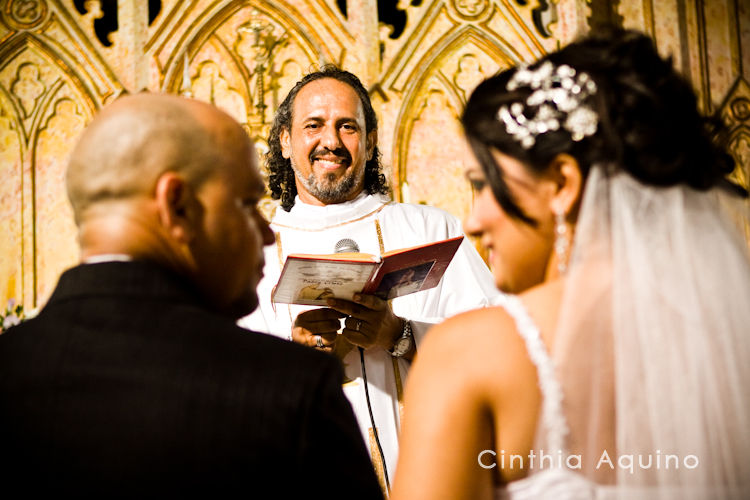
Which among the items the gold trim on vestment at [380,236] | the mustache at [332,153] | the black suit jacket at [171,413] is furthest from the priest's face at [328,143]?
the black suit jacket at [171,413]

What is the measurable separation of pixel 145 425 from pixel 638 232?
98 cm

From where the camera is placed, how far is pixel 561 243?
62.1 inches

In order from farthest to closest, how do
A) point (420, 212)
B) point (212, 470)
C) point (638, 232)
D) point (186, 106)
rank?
point (420, 212) → point (638, 232) → point (186, 106) → point (212, 470)

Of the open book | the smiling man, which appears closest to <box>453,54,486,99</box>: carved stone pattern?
the smiling man

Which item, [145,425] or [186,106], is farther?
[186,106]

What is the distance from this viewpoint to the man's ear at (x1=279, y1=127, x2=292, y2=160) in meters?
3.81

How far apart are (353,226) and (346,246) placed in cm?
23

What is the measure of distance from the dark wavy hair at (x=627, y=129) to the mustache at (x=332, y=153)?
2004mm

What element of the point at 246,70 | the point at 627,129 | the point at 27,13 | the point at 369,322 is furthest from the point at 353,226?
the point at 27,13

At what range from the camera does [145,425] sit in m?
1.18

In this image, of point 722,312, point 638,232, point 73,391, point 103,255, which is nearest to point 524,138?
point 638,232

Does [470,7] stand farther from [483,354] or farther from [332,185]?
[483,354]

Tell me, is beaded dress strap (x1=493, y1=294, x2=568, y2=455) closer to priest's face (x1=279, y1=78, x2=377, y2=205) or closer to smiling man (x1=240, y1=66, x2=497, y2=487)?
smiling man (x1=240, y1=66, x2=497, y2=487)

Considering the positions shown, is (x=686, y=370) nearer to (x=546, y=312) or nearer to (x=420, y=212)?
(x=546, y=312)
